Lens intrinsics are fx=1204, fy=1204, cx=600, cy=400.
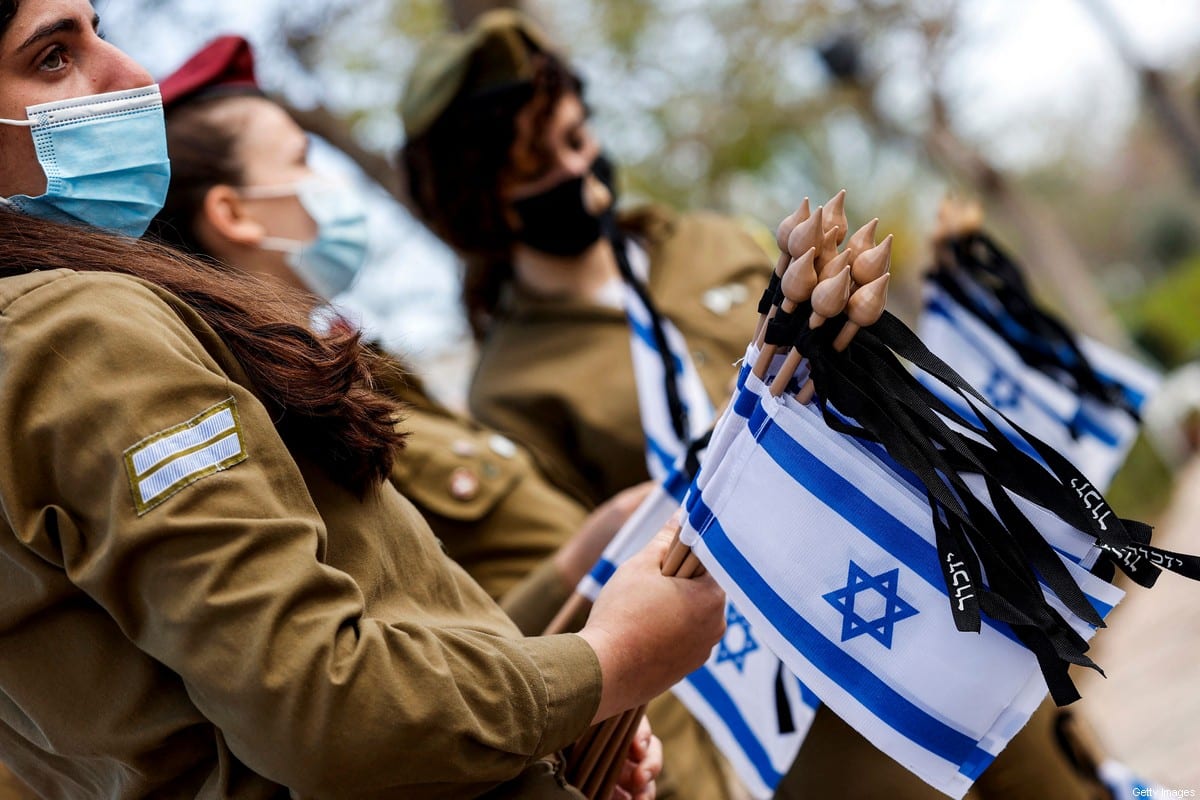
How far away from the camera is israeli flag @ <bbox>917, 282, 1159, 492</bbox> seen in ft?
10.3

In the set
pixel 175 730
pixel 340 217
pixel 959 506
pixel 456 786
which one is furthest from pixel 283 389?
pixel 340 217

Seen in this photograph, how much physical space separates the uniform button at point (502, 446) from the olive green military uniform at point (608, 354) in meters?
0.10

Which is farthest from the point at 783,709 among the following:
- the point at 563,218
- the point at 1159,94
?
the point at 1159,94

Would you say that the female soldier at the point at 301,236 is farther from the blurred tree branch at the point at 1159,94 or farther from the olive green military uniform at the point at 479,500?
the blurred tree branch at the point at 1159,94

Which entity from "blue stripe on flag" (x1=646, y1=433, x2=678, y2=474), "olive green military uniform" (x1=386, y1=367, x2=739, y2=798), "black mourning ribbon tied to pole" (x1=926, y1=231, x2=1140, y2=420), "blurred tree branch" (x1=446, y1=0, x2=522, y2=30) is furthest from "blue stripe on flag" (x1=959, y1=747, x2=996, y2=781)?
"blurred tree branch" (x1=446, y1=0, x2=522, y2=30)

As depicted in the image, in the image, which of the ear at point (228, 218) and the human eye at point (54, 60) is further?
the ear at point (228, 218)

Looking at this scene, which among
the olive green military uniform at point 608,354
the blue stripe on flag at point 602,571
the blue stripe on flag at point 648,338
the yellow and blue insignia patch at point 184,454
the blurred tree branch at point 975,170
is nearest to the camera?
the yellow and blue insignia patch at point 184,454

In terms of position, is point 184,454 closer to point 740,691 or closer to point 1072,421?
point 740,691

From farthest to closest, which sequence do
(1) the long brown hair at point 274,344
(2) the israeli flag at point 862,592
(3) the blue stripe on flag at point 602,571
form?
(3) the blue stripe on flag at point 602,571 → (2) the israeli flag at point 862,592 → (1) the long brown hair at point 274,344

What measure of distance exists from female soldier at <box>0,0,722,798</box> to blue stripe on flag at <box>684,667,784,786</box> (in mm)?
712

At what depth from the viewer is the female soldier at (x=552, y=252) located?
10.3ft

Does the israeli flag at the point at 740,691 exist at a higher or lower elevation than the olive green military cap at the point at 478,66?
lower

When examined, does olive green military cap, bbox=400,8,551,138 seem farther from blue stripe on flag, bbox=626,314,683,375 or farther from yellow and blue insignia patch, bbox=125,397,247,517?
yellow and blue insignia patch, bbox=125,397,247,517

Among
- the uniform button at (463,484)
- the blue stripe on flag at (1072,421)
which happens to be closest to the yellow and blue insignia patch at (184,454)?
the uniform button at (463,484)
